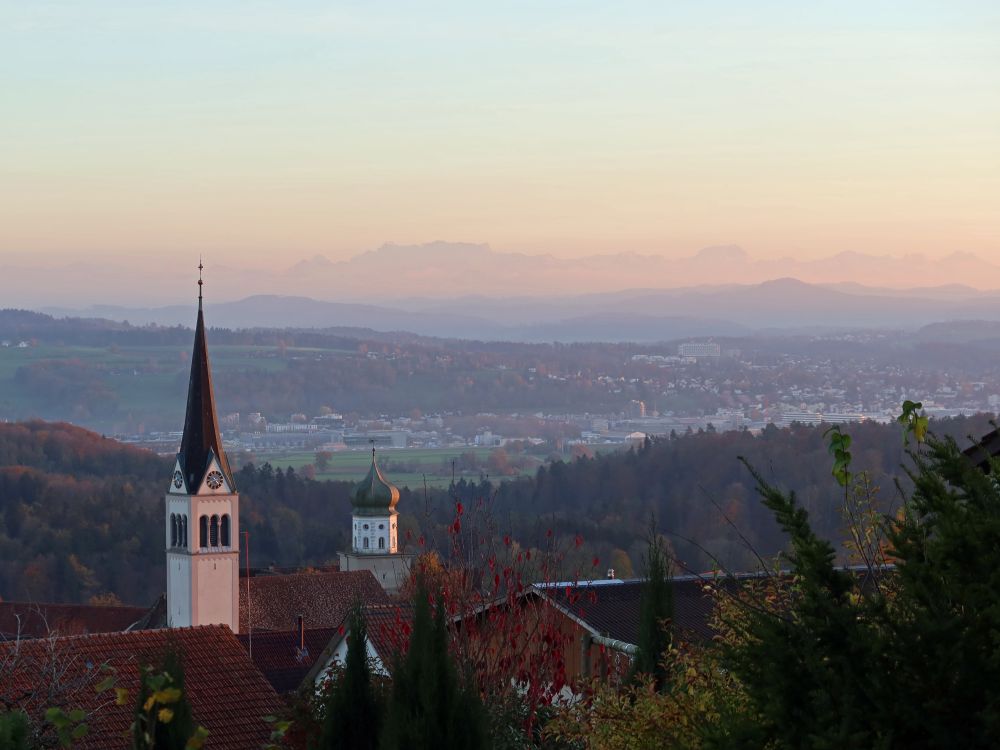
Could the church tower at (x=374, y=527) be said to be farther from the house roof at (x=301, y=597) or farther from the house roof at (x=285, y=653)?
the house roof at (x=285, y=653)

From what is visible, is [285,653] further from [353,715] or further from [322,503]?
[322,503]

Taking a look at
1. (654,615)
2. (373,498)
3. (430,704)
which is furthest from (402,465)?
(430,704)

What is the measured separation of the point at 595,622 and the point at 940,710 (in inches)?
662

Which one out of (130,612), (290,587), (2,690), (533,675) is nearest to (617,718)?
(533,675)

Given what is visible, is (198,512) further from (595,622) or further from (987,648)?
(987,648)

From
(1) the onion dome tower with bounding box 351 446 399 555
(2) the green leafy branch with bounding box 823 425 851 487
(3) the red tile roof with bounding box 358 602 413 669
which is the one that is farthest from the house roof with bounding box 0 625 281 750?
(1) the onion dome tower with bounding box 351 446 399 555

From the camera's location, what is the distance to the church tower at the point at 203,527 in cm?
7231

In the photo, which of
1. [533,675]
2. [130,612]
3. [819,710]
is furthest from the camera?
[130,612]

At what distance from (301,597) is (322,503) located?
64.4m

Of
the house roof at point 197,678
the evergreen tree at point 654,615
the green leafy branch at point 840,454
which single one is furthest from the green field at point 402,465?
the green leafy branch at point 840,454

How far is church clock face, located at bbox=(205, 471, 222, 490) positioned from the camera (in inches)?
2874

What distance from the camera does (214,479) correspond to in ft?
240

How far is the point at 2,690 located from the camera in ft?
48.9

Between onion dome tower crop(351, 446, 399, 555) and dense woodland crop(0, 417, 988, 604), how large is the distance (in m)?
2.74
